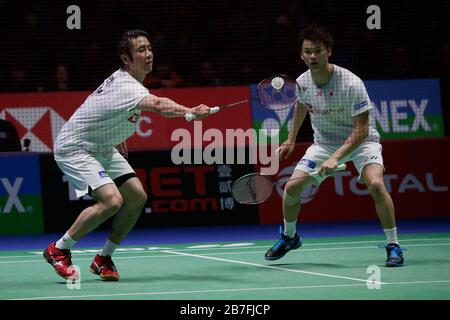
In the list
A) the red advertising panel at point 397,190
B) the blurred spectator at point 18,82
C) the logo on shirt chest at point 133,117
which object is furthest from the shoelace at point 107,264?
the blurred spectator at point 18,82

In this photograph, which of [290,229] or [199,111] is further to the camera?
[290,229]

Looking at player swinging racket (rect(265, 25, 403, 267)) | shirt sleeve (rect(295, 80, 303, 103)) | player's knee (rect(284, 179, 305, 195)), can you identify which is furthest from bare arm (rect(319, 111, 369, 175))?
shirt sleeve (rect(295, 80, 303, 103))

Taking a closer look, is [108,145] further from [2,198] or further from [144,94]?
[2,198]

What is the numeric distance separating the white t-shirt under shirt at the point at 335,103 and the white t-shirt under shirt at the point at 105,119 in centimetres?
154

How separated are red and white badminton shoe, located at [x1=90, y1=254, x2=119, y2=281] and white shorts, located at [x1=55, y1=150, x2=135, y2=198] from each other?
52 centimetres

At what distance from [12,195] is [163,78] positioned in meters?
3.22

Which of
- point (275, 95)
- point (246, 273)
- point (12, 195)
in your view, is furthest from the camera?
point (12, 195)

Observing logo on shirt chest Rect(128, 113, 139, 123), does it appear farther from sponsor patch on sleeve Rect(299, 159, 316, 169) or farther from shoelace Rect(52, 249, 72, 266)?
sponsor patch on sleeve Rect(299, 159, 316, 169)

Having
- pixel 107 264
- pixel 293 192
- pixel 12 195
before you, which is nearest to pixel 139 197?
pixel 107 264

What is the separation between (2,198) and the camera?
37.7 feet

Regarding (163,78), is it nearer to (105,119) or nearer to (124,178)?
(124,178)

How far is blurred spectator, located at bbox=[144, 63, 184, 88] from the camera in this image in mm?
13609

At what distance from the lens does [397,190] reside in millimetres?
12062

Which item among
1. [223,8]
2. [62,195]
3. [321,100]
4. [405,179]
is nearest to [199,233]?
[62,195]
